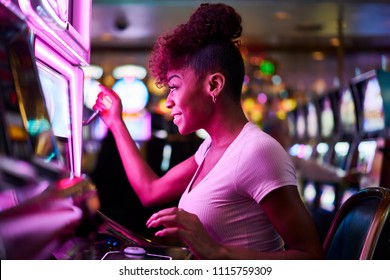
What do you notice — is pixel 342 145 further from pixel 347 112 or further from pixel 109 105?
pixel 109 105

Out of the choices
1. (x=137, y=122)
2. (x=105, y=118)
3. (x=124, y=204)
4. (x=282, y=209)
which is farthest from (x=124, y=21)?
(x=282, y=209)

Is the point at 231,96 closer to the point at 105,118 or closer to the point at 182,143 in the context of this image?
the point at 105,118

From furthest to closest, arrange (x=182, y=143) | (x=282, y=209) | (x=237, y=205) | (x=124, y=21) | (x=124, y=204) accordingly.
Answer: (x=124, y=21), (x=182, y=143), (x=124, y=204), (x=237, y=205), (x=282, y=209)

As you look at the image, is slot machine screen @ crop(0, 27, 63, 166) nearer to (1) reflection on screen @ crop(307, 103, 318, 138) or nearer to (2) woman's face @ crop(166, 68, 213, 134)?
(2) woman's face @ crop(166, 68, 213, 134)

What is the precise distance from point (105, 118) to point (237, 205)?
0.52 metres

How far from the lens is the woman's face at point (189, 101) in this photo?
4.81 ft

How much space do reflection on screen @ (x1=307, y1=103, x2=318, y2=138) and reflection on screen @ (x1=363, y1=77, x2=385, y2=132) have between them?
2.51 metres

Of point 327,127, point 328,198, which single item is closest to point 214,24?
point 328,198

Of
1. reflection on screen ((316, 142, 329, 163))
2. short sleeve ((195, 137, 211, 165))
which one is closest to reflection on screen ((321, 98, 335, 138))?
reflection on screen ((316, 142, 329, 163))

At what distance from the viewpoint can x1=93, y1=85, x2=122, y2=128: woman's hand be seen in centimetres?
173

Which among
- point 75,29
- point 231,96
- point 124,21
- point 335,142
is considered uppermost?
point 75,29

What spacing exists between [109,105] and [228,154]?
0.45 meters

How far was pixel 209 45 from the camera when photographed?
1.46 m
